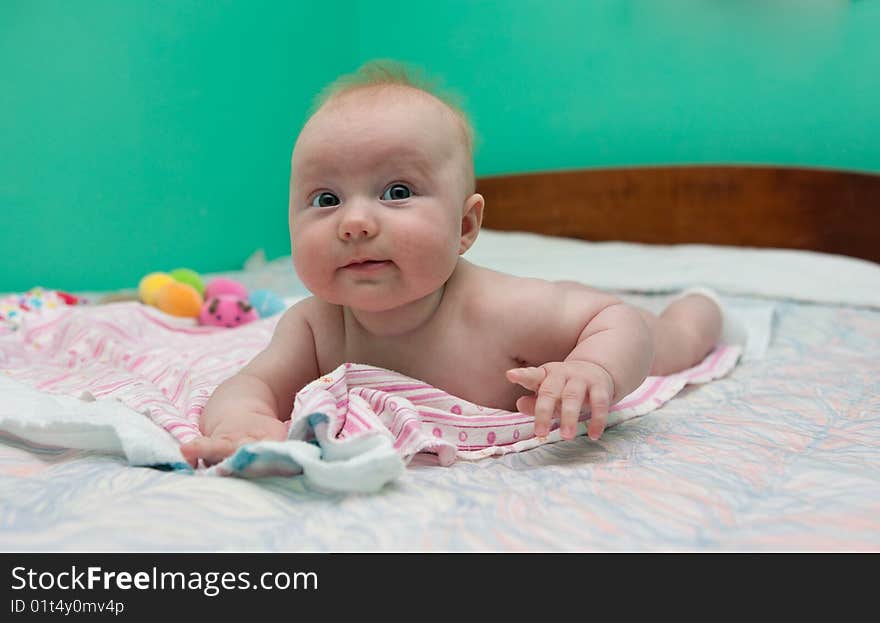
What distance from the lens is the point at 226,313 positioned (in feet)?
5.54

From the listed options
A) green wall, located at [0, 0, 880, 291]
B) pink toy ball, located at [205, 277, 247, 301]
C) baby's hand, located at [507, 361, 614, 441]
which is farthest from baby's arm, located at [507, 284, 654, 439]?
green wall, located at [0, 0, 880, 291]

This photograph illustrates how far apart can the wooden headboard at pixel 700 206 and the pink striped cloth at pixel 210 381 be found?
37.5 inches

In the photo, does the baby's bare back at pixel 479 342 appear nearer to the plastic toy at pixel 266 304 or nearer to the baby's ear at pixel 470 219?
the baby's ear at pixel 470 219

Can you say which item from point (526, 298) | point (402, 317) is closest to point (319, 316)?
point (402, 317)

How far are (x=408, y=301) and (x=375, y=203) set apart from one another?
0.12 m

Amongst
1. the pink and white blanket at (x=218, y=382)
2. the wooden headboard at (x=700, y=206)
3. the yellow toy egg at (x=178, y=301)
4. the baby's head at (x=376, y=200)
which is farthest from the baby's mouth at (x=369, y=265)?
the wooden headboard at (x=700, y=206)

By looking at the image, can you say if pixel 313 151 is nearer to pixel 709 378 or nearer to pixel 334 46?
pixel 709 378

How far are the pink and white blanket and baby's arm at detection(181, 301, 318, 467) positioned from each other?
4 centimetres

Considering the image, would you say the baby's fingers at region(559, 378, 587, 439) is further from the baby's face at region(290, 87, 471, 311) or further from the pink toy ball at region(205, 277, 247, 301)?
the pink toy ball at region(205, 277, 247, 301)

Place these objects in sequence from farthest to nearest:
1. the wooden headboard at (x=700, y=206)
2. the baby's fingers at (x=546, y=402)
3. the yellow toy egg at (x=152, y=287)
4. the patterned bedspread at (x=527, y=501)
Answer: the wooden headboard at (x=700, y=206)
the yellow toy egg at (x=152, y=287)
the baby's fingers at (x=546, y=402)
the patterned bedspread at (x=527, y=501)

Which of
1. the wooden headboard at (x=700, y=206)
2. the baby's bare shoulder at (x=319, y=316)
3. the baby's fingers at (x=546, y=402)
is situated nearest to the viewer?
the baby's fingers at (x=546, y=402)

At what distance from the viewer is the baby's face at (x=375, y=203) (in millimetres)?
820

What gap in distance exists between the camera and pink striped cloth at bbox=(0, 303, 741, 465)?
31.3 inches
